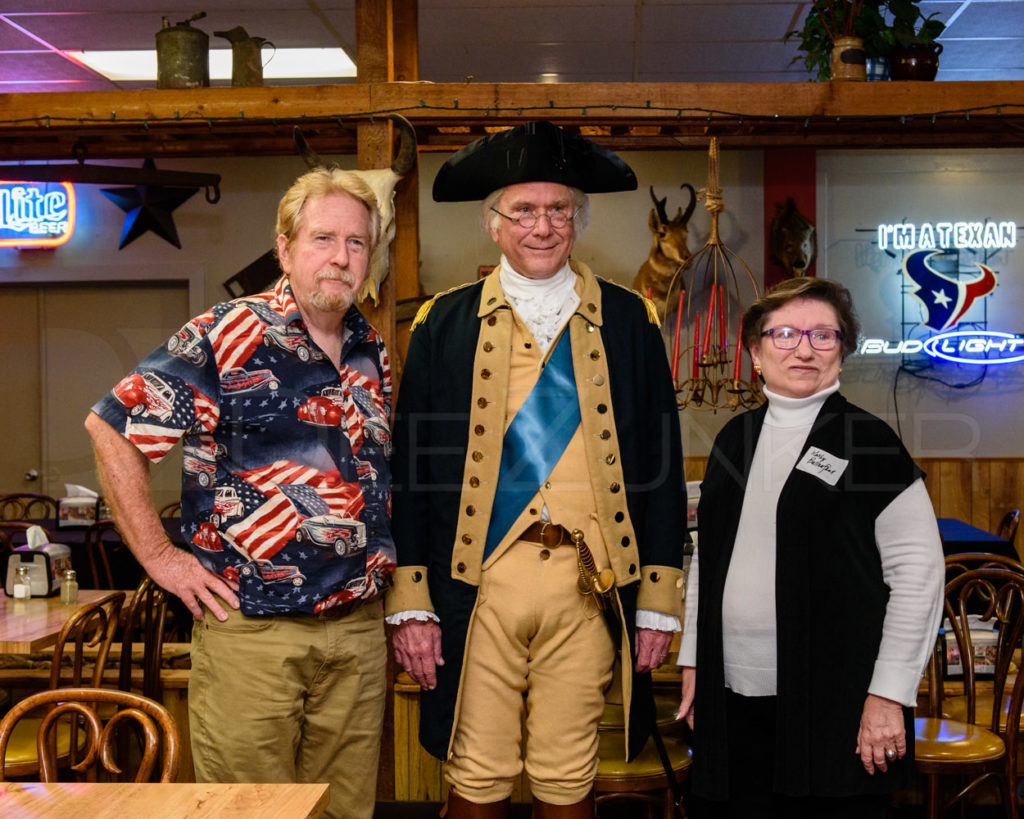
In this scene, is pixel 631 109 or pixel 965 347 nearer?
pixel 631 109

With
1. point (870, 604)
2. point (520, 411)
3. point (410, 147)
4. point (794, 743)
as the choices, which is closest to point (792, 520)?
point (870, 604)

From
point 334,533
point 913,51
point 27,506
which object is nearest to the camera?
point 334,533

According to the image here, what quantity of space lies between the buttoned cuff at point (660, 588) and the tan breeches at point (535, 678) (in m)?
0.12

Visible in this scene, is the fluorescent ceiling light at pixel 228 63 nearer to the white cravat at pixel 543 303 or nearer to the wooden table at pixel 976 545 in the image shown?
the white cravat at pixel 543 303

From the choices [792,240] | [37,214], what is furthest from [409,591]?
[37,214]

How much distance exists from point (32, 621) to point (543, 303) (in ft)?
6.91

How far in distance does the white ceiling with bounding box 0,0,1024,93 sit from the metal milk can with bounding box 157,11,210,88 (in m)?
1.45

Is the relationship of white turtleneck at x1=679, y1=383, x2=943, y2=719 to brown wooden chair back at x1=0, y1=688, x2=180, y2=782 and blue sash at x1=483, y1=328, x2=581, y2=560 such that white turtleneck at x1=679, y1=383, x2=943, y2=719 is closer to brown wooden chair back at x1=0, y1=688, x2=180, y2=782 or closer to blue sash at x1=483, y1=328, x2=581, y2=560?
blue sash at x1=483, y1=328, x2=581, y2=560

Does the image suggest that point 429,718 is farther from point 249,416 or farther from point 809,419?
point 809,419

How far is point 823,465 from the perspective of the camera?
2041 mm

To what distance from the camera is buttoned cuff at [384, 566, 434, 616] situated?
7.20ft

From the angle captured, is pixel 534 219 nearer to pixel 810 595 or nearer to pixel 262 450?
pixel 262 450

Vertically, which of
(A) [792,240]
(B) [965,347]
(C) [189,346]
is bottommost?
(C) [189,346]

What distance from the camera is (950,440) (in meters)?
6.41
